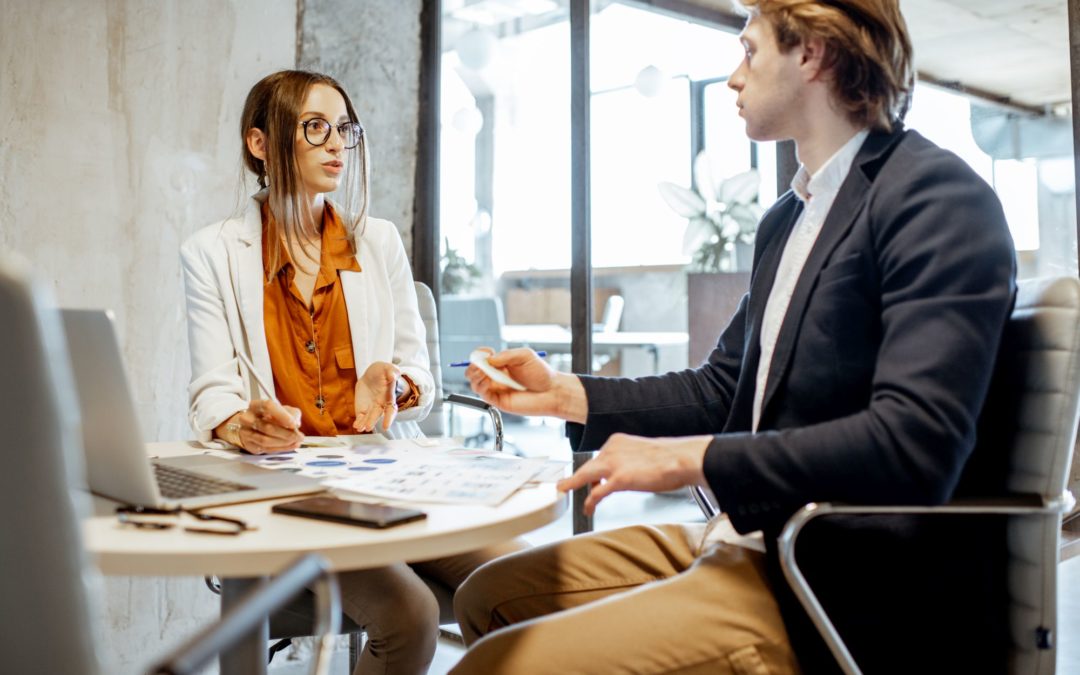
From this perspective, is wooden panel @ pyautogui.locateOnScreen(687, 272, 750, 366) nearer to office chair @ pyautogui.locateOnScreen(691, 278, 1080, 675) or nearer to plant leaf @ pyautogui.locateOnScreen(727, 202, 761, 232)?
plant leaf @ pyautogui.locateOnScreen(727, 202, 761, 232)

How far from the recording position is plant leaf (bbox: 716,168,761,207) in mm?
3271

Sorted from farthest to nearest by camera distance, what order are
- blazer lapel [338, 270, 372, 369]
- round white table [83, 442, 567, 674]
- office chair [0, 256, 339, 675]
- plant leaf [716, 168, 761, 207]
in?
plant leaf [716, 168, 761, 207] < blazer lapel [338, 270, 372, 369] < round white table [83, 442, 567, 674] < office chair [0, 256, 339, 675]

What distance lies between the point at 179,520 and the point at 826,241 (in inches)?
35.7

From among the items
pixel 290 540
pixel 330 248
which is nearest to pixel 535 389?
pixel 290 540

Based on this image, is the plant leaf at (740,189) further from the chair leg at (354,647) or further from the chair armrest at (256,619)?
the chair armrest at (256,619)

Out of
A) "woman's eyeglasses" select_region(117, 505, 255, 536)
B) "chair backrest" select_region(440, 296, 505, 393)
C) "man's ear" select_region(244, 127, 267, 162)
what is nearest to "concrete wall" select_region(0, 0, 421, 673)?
"man's ear" select_region(244, 127, 267, 162)

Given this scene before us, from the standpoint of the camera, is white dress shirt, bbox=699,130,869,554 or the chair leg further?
the chair leg

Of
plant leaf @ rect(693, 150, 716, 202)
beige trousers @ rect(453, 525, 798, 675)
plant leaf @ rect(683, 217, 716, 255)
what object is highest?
plant leaf @ rect(693, 150, 716, 202)

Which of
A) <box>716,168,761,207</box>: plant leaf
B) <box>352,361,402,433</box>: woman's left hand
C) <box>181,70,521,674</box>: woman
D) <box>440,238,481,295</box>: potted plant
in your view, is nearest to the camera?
<box>352,361,402,433</box>: woman's left hand

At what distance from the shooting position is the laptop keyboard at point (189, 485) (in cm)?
122

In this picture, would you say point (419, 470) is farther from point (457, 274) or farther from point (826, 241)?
point (457, 274)

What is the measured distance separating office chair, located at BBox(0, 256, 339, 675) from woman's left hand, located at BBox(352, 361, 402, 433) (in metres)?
1.18

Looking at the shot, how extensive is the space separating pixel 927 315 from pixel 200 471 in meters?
1.05

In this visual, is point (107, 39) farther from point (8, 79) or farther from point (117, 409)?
point (117, 409)
